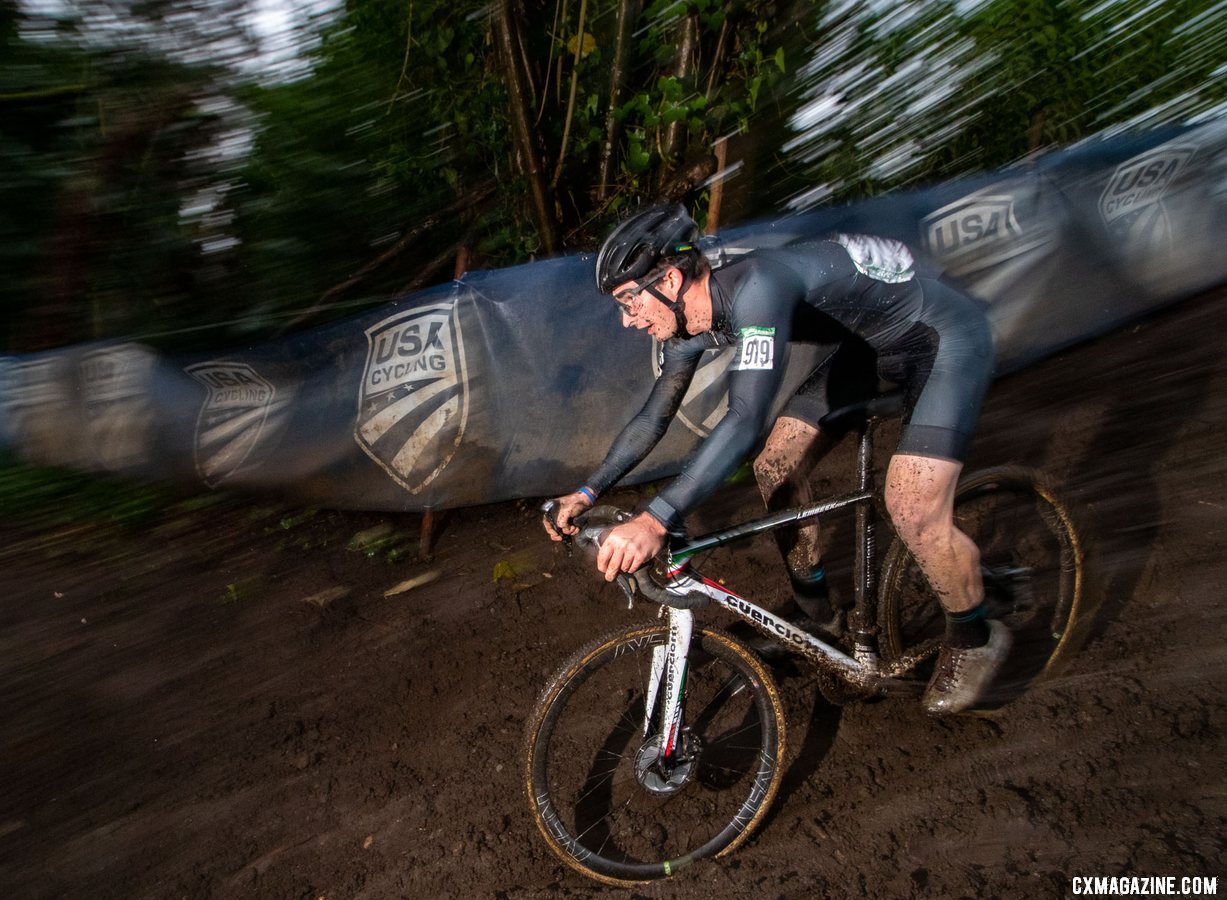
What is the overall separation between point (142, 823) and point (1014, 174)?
20.4 ft

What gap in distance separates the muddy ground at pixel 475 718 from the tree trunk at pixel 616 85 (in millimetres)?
4237

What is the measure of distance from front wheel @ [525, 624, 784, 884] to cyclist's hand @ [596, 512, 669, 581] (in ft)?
1.46

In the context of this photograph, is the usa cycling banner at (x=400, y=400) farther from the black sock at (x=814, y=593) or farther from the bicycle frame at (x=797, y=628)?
the bicycle frame at (x=797, y=628)

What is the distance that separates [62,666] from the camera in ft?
13.1

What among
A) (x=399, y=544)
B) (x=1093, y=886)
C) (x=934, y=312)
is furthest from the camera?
(x=399, y=544)

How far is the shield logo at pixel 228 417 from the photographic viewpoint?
4453 millimetres

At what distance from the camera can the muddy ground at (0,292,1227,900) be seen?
Result: 2732 mm

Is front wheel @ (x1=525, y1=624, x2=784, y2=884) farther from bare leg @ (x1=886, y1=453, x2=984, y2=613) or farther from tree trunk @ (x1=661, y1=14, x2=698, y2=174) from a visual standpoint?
tree trunk @ (x1=661, y1=14, x2=698, y2=174)

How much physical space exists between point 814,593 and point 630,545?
1.46 m

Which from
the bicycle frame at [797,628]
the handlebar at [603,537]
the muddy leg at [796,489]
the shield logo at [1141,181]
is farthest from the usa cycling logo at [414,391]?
the shield logo at [1141,181]

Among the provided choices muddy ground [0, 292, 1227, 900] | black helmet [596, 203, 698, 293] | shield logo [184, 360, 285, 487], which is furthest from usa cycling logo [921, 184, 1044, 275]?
shield logo [184, 360, 285, 487]

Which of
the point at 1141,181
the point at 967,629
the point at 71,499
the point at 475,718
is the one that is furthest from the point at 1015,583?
the point at 71,499

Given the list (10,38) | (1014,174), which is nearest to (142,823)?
(10,38)

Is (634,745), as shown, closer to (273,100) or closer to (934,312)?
(934,312)
